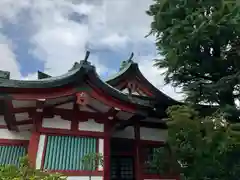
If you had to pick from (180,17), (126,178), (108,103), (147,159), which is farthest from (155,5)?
(126,178)

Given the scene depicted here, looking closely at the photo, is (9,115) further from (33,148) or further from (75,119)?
(75,119)

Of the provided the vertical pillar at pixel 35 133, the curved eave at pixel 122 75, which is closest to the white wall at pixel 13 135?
the vertical pillar at pixel 35 133

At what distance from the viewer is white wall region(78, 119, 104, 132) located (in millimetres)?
7520

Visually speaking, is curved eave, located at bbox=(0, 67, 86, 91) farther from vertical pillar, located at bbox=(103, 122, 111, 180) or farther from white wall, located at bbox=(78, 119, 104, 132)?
vertical pillar, located at bbox=(103, 122, 111, 180)

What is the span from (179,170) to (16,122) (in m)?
4.77

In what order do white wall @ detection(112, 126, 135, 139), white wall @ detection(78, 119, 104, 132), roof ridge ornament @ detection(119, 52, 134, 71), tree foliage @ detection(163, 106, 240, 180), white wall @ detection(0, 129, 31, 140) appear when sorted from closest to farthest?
tree foliage @ detection(163, 106, 240, 180) → white wall @ detection(78, 119, 104, 132) → white wall @ detection(0, 129, 31, 140) → white wall @ detection(112, 126, 135, 139) → roof ridge ornament @ detection(119, 52, 134, 71)

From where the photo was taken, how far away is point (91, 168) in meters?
6.68

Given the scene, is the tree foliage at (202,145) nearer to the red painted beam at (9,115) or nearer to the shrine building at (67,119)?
the shrine building at (67,119)

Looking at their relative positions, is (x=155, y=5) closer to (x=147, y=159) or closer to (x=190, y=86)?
(x=190, y=86)

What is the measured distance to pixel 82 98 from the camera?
7.09 metres

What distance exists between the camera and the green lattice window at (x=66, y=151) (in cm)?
683

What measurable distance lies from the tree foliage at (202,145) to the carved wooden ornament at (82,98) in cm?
217

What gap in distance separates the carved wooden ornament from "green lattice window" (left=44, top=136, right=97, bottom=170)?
1007 millimetres

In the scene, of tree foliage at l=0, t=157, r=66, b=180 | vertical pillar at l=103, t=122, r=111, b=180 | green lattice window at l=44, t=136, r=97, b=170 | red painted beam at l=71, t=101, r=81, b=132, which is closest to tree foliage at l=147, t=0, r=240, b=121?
vertical pillar at l=103, t=122, r=111, b=180
